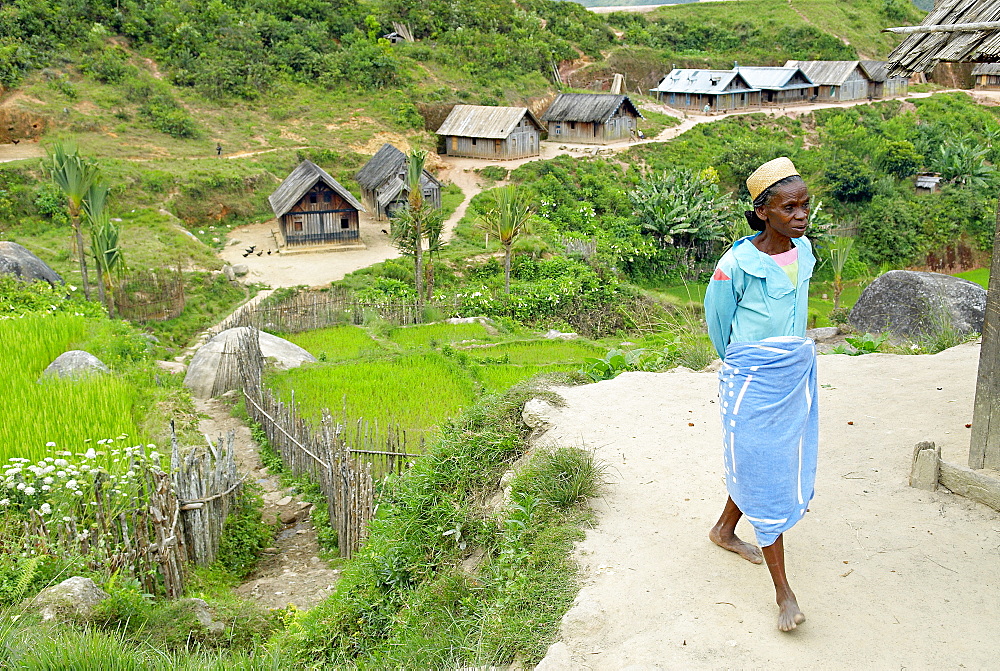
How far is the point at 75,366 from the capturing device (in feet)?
31.7

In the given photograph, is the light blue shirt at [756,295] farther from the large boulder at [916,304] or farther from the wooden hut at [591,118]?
the wooden hut at [591,118]

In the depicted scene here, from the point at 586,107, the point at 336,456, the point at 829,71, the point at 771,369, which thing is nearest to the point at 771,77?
the point at 829,71

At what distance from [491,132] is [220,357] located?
836 inches

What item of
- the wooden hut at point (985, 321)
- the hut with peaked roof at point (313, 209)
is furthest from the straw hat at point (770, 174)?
the hut with peaked roof at point (313, 209)

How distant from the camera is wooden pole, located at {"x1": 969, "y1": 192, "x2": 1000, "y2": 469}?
440 cm

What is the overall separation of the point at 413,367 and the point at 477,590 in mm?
8161

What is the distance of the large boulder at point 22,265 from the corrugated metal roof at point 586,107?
23629mm

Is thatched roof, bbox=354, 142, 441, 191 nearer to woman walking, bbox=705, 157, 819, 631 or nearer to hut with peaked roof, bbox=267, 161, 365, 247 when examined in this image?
hut with peaked roof, bbox=267, 161, 365, 247

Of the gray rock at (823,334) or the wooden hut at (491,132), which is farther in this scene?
the wooden hut at (491,132)

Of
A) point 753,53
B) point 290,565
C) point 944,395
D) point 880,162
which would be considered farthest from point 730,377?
point 753,53

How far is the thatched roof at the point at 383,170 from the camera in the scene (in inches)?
1003

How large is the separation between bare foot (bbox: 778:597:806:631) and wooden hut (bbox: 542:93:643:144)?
32.3 meters

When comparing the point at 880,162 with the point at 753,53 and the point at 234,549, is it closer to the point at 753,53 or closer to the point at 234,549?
the point at 753,53

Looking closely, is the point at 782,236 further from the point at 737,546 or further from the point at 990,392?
the point at 990,392
